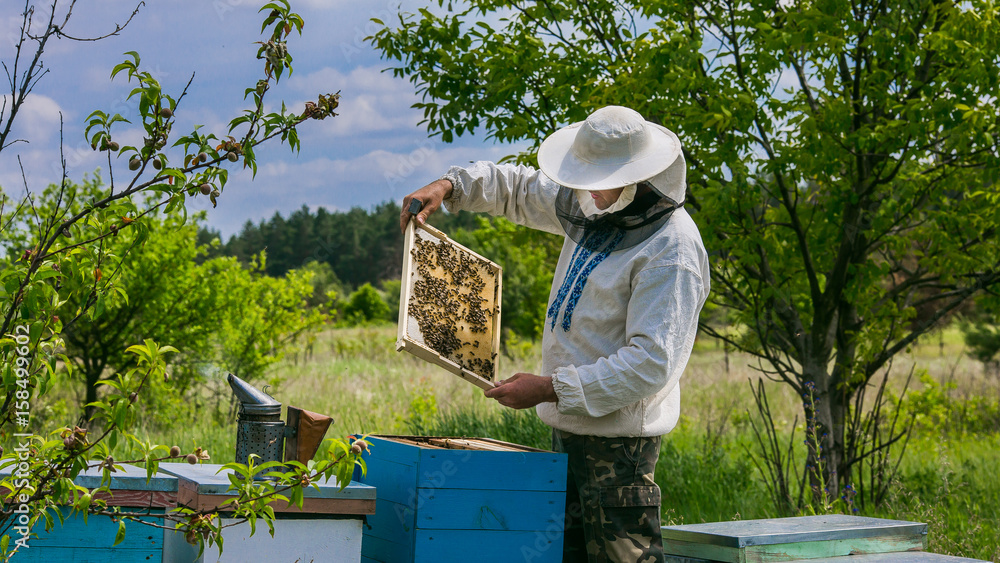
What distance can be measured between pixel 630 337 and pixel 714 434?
6.06 metres

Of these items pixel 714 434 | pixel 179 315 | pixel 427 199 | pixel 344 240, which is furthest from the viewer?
pixel 344 240

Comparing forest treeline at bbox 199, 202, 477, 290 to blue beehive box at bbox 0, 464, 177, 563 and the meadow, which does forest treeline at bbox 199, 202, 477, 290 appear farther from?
blue beehive box at bbox 0, 464, 177, 563

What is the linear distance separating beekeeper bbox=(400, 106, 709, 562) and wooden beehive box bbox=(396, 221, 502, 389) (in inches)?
8.8

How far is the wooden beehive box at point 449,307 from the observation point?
2.67 m

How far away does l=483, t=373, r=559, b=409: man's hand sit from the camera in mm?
2465

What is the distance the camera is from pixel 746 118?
4.52 m

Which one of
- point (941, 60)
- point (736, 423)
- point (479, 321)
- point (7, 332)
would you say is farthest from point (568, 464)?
point (736, 423)

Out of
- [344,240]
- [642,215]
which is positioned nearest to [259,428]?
[642,215]

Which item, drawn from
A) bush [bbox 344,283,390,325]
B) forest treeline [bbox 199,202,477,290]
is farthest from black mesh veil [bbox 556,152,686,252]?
forest treeline [bbox 199,202,477,290]

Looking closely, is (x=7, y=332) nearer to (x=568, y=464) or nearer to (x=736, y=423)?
(x=568, y=464)

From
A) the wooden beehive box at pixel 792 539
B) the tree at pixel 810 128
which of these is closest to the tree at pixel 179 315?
the tree at pixel 810 128

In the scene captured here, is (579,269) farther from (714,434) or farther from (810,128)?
(714,434)

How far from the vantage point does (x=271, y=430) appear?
2.43 meters

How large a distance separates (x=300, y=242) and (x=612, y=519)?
49534mm
